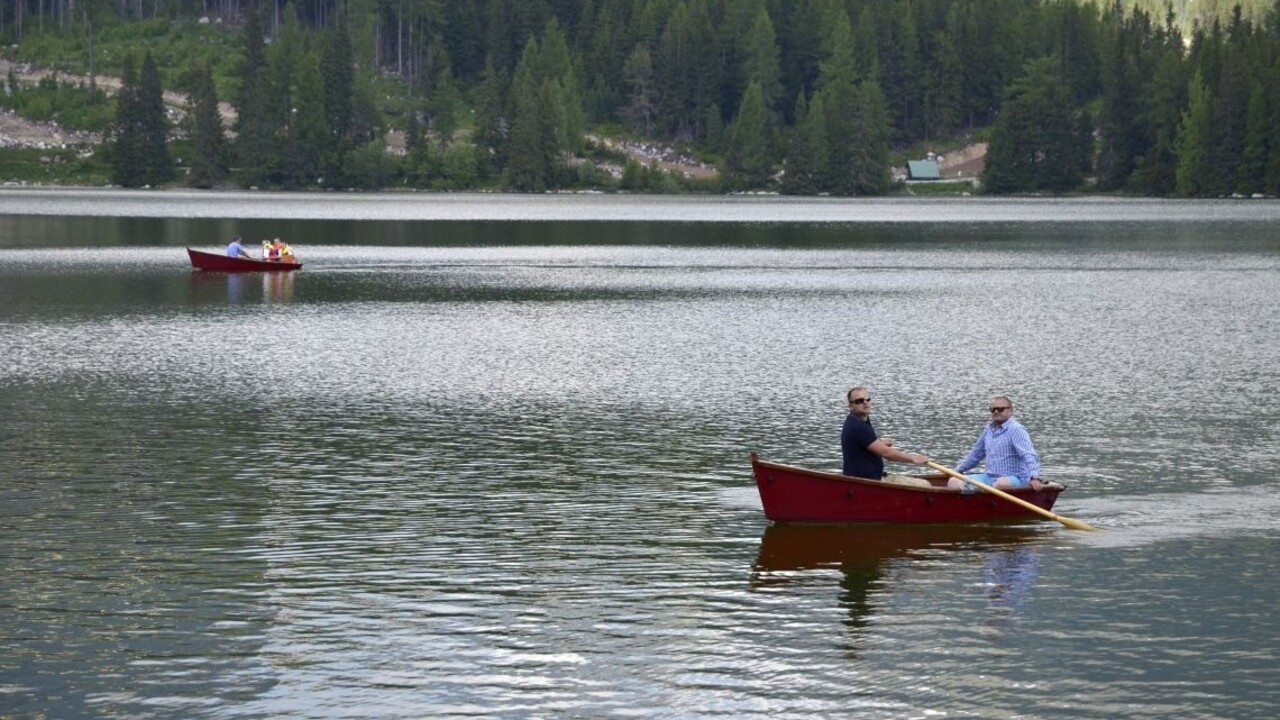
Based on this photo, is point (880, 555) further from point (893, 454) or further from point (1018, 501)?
point (1018, 501)

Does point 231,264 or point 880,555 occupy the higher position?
point 231,264

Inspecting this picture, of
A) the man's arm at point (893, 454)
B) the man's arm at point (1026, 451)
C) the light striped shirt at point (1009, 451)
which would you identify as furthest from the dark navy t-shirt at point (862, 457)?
the man's arm at point (1026, 451)

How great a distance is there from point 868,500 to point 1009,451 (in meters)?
3.02

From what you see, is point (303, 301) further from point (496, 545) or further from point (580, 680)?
point (580, 680)

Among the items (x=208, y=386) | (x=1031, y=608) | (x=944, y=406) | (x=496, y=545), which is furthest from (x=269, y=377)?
(x=1031, y=608)

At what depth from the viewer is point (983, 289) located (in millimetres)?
91188

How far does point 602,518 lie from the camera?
1256 inches

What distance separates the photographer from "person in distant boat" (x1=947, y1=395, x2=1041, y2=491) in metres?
31.2

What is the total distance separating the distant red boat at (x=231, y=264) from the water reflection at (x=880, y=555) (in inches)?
2865

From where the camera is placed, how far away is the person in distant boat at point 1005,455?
31.2m

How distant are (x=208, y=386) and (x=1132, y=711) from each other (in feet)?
117

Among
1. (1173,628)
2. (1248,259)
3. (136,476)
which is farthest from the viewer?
(1248,259)

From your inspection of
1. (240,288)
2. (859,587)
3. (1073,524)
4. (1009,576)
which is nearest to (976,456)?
(1073,524)

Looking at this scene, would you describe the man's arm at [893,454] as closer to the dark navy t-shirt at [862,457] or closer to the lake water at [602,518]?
the dark navy t-shirt at [862,457]
